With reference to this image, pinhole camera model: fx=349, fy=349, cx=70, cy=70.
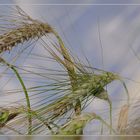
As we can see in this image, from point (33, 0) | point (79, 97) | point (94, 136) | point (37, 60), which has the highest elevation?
point (33, 0)

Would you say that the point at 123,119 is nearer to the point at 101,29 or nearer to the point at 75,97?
the point at 75,97

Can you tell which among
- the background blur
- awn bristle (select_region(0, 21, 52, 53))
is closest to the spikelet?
the background blur

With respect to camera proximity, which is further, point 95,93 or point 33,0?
point 33,0

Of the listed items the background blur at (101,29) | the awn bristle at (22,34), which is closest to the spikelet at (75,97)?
the background blur at (101,29)

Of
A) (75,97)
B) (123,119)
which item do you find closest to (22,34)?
(75,97)

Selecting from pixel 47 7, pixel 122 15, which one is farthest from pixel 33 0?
pixel 122 15

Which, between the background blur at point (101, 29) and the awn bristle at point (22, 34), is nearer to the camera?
the awn bristle at point (22, 34)

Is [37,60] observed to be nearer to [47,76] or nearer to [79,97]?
[47,76]

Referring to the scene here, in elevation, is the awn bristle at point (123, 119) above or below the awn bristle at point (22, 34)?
below

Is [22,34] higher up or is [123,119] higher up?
[22,34]

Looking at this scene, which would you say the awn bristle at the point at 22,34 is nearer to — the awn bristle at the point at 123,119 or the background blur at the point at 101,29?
the background blur at the point at 101,29

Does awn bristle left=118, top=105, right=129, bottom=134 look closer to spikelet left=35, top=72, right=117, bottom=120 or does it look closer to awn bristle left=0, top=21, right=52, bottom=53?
spikelet left=35, top=72, right=117, bottom=120
